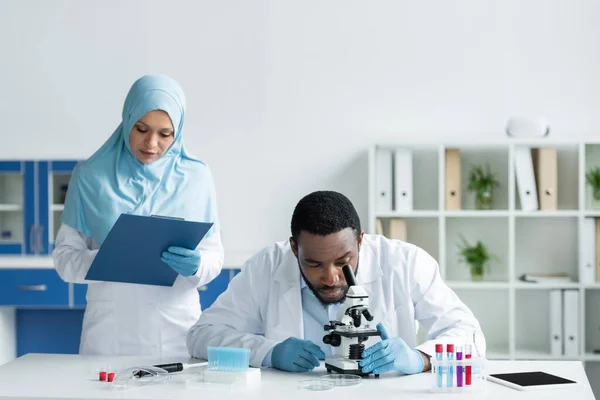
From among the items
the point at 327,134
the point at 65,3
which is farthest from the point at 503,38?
the point at 65,3

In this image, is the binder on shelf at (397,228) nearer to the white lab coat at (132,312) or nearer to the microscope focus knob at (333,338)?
the white lab coat at (132,312)

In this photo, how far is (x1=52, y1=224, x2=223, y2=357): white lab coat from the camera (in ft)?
8.46

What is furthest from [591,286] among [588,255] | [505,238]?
[505,238]

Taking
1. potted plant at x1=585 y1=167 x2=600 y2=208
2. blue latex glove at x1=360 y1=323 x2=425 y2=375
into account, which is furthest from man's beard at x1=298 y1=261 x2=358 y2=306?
potted plant at x1=585 y1=167 x2=600 y2=208

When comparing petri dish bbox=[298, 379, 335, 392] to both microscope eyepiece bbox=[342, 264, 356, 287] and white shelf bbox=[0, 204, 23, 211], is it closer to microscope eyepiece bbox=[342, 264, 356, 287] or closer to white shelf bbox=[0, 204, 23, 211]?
microscope eyepiece bbox=[342, 264, 356, 287]

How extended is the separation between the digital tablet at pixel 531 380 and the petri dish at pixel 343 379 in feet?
1.11

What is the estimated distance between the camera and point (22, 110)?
4.66 m

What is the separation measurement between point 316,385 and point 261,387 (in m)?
0.13

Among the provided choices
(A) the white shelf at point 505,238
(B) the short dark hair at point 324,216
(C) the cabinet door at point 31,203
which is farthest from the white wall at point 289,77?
(B) the short dark hair at point 324,216

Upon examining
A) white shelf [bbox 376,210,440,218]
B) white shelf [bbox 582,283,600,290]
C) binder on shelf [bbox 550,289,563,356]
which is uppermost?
Answer: white shelf [bbox 376,210,440,218]

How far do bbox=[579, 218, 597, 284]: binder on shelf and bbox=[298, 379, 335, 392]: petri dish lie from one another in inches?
98.4

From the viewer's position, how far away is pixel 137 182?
2.67 meters

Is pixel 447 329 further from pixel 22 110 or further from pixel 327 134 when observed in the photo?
pixel 22 110

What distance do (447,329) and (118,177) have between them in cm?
118
